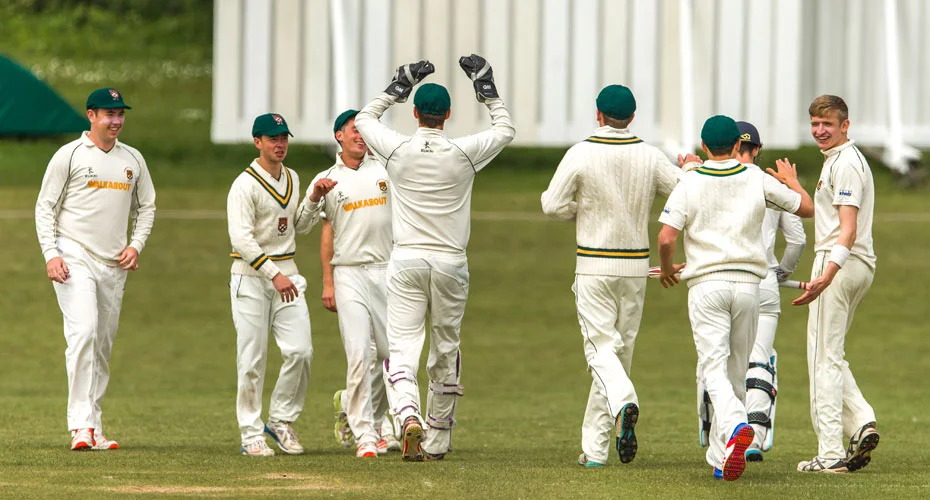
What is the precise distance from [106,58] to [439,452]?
120 feet

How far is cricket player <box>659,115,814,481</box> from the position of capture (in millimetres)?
8227

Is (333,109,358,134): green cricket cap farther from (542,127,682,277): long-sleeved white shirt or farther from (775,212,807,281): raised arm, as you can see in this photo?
(775,212,807,281): raised arm

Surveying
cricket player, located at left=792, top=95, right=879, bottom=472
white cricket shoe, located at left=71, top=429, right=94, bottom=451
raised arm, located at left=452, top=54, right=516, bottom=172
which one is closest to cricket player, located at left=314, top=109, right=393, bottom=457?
raised arm, located at left=452, top=54, right=516, bottom=172

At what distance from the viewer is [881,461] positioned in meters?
9.34

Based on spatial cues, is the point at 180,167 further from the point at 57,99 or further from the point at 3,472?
the point at 3,472

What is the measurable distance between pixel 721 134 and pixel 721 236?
0.57 m

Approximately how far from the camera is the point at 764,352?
9.74 metres

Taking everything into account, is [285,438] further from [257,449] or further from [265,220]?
[265,220]

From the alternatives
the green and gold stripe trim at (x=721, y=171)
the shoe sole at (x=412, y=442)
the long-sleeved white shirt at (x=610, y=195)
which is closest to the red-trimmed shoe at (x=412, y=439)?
the shoe sole at (x=412, y=442)

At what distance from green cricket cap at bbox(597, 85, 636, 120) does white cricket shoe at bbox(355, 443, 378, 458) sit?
252 centimetres

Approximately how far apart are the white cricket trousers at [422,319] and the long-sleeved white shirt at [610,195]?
768mm

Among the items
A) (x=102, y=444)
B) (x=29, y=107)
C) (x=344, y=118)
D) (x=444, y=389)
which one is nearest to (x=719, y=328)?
(x=444, y=389)

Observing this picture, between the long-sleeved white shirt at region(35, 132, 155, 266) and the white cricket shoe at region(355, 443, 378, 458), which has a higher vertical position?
the long-sleeved white shirt at region(35, 132, 155, 266)

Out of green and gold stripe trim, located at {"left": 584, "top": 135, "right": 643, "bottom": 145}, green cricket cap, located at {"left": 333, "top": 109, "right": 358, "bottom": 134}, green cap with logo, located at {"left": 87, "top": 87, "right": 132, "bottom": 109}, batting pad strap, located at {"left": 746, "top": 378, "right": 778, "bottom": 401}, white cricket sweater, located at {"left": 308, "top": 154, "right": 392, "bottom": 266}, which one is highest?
green cap with logo, located at {"left": 87, "top": 87, "right": 132, "bottom": 109}
